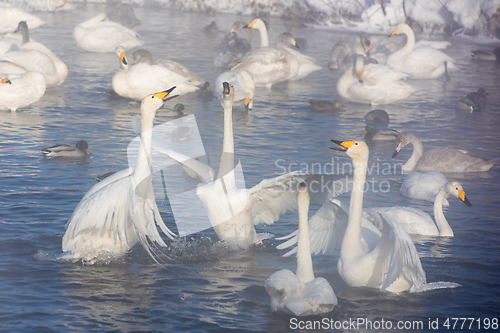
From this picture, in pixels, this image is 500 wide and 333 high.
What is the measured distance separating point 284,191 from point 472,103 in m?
8.39

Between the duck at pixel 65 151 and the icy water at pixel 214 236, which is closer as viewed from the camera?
the icy water at pixel 214 236

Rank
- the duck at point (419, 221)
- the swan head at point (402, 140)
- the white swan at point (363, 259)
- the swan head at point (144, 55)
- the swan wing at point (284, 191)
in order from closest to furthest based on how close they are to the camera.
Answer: the white swan at point (363, 259) < the swan wing at point (284, 191) < the duck at point (419, 221) < the swan head at point (402, 140) < the swan head at point (144, 55)

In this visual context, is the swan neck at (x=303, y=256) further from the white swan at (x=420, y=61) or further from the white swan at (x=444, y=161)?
the white swan at (x=420, y=61)

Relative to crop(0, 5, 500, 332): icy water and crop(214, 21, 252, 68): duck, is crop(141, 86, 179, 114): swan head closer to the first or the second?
crop(0, 5, 500, 332): icy water

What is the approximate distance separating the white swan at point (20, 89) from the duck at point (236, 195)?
21.7 ft

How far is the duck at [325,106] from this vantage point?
1343 cm

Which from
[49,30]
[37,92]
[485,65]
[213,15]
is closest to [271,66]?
[37,92]

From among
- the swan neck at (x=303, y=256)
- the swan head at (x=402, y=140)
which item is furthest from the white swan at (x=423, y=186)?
the swan neck at (x=303, y=256)

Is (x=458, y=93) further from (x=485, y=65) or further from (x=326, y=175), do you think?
(x=326, y=175)

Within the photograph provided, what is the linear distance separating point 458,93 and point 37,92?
1069 centimetres

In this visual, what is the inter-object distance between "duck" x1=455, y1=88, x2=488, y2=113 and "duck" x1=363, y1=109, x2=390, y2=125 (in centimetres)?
209

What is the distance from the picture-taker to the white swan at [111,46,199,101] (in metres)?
13.9

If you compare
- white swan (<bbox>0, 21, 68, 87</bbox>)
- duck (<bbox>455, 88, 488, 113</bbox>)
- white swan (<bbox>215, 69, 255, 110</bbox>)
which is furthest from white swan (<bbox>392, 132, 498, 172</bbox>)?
white swan (<bbox>0, 21, 68, 87</bbox>)

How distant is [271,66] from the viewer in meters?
15.9
